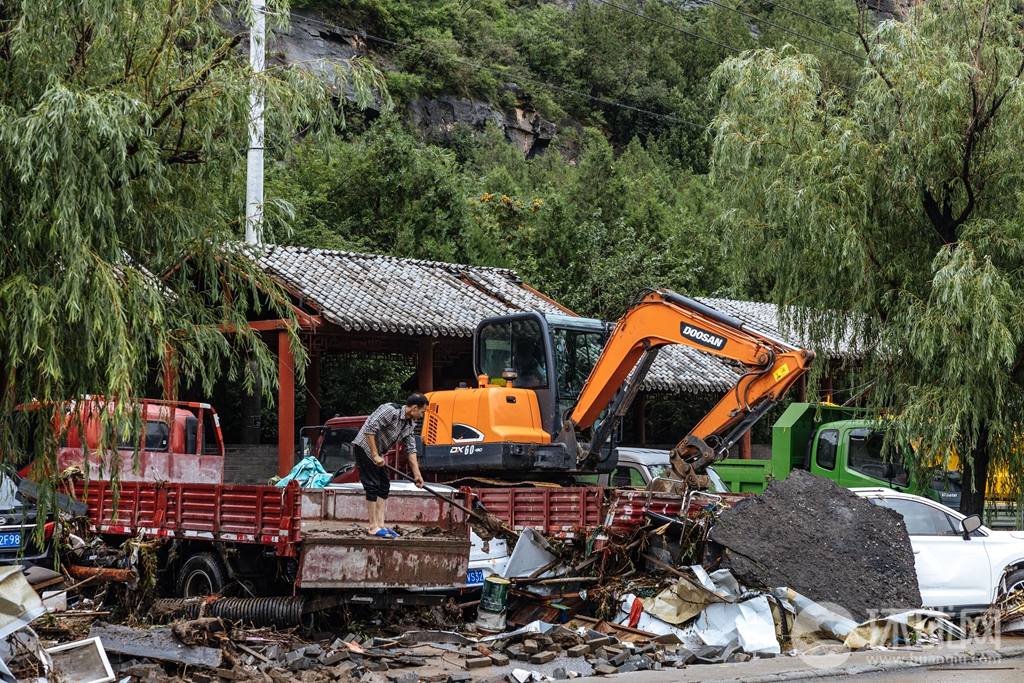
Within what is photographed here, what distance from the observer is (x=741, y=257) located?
613 inches

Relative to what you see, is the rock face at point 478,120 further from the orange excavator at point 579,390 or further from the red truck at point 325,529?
the red truck at point 325,529

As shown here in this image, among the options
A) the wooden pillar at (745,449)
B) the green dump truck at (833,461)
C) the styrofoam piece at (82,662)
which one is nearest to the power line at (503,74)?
the wooden pillar at (745,449)

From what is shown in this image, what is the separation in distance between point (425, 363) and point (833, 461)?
8177 millimetres

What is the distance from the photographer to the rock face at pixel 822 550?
33.9ft

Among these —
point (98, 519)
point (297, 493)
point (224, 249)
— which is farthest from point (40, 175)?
point (98, 519)

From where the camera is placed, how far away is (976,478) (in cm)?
1434

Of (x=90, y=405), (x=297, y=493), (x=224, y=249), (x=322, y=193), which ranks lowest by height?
(x=297, y=493)

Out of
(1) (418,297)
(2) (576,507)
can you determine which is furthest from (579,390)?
(1) (418,297)

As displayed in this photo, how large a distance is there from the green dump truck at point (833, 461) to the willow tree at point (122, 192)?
10507mm

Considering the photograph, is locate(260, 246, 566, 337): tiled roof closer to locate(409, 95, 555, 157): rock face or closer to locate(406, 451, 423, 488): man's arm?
locate(406, 451, 423, 488): man's arm

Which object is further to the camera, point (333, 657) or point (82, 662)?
point (333, 657)

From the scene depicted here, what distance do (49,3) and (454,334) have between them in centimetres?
1401

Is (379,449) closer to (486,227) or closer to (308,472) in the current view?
(308,472)

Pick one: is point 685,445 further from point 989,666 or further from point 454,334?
point 454,334
